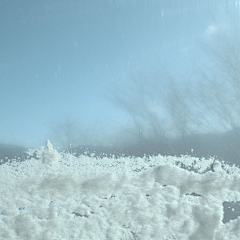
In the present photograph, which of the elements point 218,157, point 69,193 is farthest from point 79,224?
point 218,157

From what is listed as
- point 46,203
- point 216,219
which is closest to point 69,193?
point 46,203

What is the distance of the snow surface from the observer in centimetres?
64

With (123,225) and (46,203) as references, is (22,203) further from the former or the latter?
(123,225)

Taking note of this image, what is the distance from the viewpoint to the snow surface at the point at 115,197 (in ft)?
2.10

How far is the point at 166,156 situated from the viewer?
70 centimetres

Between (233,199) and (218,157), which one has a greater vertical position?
(218,157)

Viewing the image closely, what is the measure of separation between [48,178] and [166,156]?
1.15ft

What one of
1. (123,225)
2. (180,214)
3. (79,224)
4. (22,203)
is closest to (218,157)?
(180,214)

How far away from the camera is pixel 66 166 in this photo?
72 cm

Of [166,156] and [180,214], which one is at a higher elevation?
[166,156]

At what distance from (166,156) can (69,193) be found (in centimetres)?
30

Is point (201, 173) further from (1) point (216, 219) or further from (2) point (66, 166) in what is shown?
(2) point (66, 166)

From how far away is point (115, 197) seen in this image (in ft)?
2.34

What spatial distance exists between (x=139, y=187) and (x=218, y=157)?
0.24m
